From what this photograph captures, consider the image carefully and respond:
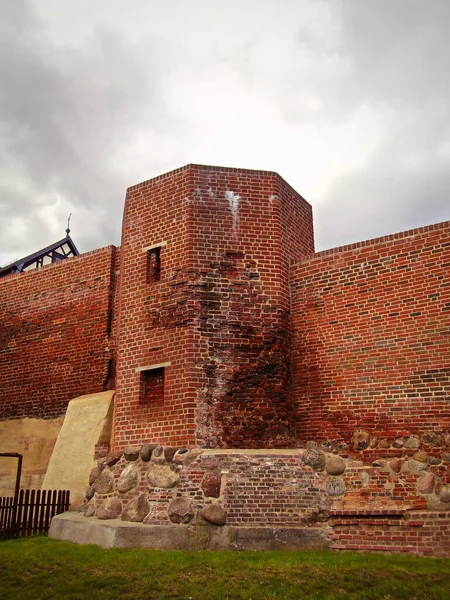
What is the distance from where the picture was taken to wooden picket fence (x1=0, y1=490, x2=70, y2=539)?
9.90m

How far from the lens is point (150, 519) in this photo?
8.78 meters

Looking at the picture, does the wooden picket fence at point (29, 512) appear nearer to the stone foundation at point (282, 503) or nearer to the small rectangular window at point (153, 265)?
the stone foundation at point (282, 503)

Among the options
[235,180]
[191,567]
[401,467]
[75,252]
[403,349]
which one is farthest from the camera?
[75,252]

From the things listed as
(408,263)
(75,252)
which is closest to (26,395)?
(408,263)

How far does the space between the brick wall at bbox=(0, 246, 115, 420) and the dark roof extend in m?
6.81

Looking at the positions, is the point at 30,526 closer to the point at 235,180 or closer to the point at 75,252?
the point at 235,180

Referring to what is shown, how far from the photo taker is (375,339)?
9867 millimetres

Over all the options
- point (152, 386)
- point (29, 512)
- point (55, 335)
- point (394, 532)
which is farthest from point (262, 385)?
point (55, 335)

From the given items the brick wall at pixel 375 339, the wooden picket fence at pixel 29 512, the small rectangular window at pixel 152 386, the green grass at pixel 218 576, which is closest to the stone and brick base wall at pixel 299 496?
the green grass at pixel 218 576

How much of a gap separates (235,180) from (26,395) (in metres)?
7.63

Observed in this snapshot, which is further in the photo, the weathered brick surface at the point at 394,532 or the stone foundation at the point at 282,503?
the stone foundation at the point at 282,503

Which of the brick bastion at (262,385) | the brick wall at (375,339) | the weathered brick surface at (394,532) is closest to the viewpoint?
the weathered brick surface at (394,532)

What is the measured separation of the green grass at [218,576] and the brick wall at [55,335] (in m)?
5.48

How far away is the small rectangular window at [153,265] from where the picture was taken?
11.3 metres
